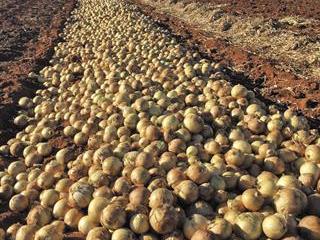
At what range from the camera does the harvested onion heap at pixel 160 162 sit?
14.4 feet

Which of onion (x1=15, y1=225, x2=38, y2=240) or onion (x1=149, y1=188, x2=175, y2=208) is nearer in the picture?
onion (x1=149, y1=188, x2=175, y2=208)

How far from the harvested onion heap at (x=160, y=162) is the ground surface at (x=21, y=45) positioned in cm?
38

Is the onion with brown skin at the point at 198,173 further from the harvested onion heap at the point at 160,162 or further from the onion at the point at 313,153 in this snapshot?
the onion at the point at 313,153

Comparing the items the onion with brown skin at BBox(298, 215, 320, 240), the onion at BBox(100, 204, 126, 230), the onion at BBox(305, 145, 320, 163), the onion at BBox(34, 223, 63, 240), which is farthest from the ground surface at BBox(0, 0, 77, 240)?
the onion at BBox(305, 145, 320, 163)

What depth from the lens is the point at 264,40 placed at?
1303 cm

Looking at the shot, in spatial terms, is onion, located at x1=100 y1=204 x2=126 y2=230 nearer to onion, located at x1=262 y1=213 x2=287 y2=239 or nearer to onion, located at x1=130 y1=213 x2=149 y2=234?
onion, located at x1=130 y1=213 x2=149 y2=234

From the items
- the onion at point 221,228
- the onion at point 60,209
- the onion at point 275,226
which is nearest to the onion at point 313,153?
the onion at point 275,226

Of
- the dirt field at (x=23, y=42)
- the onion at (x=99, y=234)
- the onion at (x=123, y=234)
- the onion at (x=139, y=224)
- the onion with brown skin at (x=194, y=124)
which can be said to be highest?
the onion with brown skin at (x=194, y=124)

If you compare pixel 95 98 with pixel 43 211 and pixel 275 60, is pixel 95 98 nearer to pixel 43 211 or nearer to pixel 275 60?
pixel 43 211

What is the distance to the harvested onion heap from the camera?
4.38m

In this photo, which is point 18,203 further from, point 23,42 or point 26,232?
point 23,42

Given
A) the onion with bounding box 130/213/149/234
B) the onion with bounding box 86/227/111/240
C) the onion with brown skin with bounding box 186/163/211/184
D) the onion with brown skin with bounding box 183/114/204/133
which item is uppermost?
the onion with brown skin with bounding box 186/163/211/184

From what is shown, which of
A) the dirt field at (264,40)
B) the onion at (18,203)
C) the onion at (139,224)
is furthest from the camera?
the dirt field at (264,40)

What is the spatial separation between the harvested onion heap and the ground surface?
0.38m
